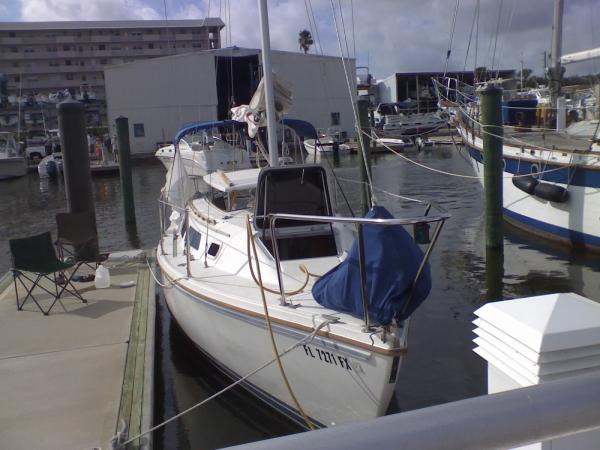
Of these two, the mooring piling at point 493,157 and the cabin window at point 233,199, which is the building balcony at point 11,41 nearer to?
the cabin window at point 233,199

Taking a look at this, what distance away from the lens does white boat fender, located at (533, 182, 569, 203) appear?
42.4 ft

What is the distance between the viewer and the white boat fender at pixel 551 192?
1291 centimetres

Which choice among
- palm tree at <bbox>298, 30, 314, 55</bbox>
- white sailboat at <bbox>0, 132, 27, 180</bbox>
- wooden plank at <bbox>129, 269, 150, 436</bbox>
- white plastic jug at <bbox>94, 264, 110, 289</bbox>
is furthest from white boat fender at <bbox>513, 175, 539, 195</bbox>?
palm tree at <bbox>298, 30, 314, 55</bbox>

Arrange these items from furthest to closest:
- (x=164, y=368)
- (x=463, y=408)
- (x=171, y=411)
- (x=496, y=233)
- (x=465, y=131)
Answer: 1. (x=465, y=131)
2. (x=496, y=233)
3. (x=164, y=368)
4. (x=171, y=411)
5. (x=463, y=408)

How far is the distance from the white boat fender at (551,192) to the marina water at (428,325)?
1156 millimetres

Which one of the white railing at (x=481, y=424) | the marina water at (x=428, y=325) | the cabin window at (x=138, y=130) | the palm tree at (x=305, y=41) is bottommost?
the marina water at (x=428, y=325)

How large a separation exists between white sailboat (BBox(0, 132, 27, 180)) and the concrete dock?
33.7m

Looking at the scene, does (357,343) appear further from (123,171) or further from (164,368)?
(123,171)

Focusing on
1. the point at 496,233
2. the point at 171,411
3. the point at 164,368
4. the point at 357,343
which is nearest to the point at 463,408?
the point at 357,343

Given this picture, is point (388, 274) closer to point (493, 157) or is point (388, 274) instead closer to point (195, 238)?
point (195, 238)

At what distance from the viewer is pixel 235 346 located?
635 cm

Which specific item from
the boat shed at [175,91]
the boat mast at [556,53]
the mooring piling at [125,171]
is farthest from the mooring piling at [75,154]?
the boat shed at [175,91]

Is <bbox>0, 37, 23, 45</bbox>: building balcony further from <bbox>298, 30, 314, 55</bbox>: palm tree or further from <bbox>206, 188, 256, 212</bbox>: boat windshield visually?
<bbox>206, 188, 256, 212</bbox>: boat windshield

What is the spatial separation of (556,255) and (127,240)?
12.1 metres
